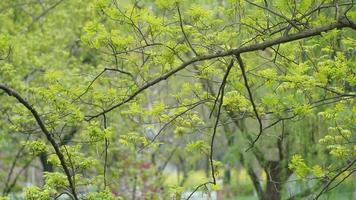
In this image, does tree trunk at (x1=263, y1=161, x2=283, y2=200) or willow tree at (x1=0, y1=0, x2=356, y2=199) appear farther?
tree trunk at (x1=263, y1=161, x2=283, y2=200)

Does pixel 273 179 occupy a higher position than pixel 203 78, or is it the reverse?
pixel 203 78

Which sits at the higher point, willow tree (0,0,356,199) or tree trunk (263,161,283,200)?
willow tree (0,0,356,199)

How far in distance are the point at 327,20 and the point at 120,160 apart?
713 cm

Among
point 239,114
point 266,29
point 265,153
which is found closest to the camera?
point 266,29

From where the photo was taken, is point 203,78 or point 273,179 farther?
point 273,179

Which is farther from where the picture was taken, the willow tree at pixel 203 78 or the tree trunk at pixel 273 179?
the tree trunk at pixel 273 179

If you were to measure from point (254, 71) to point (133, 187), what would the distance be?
6826mm

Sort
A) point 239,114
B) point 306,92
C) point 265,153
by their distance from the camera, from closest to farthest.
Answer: point 306,92
point 239,114
point 265,153

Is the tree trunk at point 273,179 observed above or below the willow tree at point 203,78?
below

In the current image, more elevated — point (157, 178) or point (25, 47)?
point (25, 47)

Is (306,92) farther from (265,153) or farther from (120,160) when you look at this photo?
(120,160)

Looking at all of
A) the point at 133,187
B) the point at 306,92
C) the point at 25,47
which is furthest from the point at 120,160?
the point at 306,92

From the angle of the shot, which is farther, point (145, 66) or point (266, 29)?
point (145, 66)

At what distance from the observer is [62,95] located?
4594 mm
